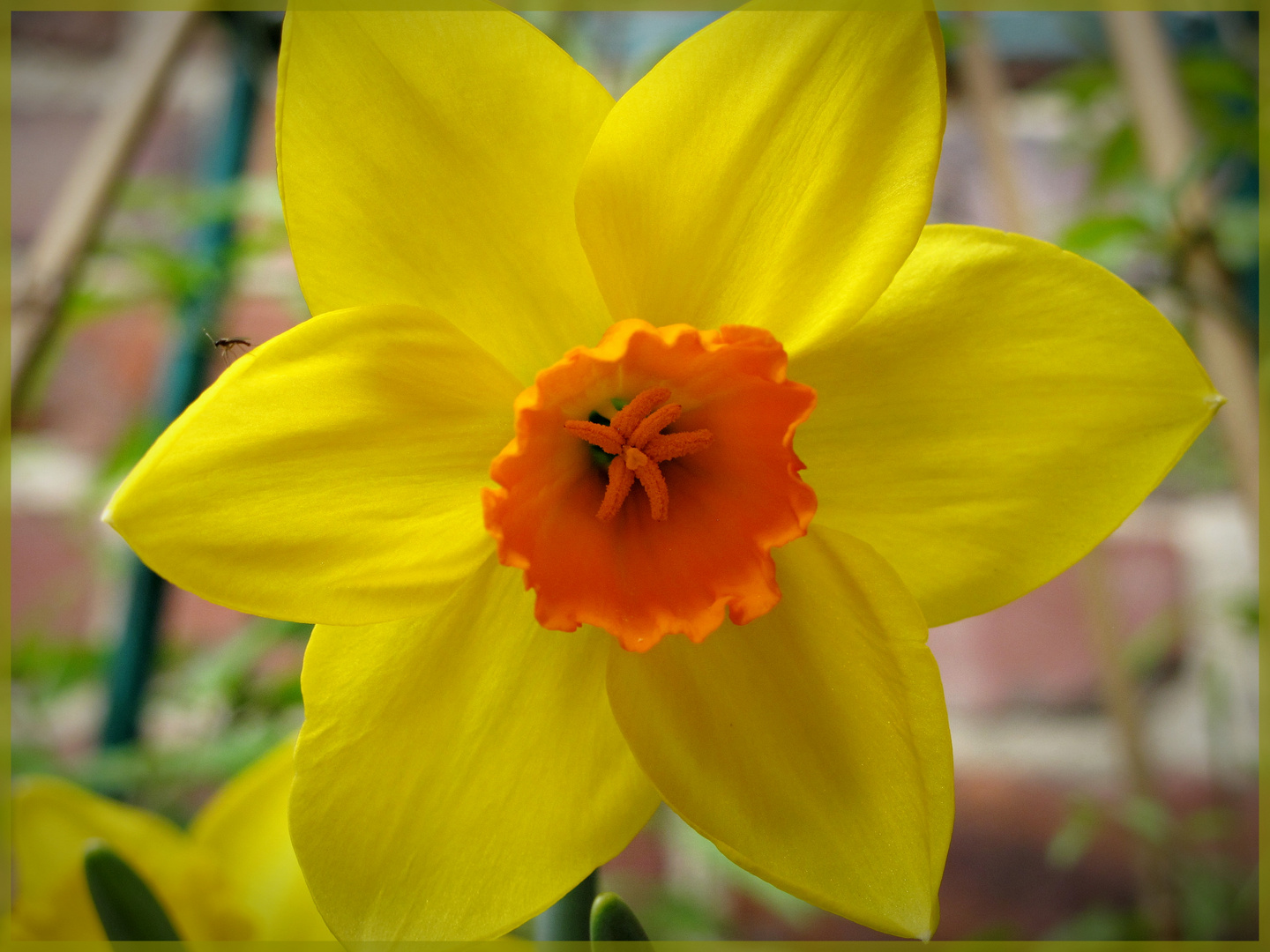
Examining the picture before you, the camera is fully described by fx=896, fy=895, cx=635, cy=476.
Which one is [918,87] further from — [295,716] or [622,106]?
[295,716]

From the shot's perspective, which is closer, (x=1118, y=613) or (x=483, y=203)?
(x=483, y=203)

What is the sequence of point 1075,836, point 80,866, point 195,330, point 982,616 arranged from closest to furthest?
1. point 80,866
2. point 195,330
3. point 1075,836
4. point 982,616

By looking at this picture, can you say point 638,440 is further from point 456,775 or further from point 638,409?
point 456,775

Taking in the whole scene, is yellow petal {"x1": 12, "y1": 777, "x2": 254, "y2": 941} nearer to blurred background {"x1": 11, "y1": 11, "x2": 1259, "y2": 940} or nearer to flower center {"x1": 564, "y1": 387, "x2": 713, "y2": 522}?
flower center {"x1": 564, "y1": 387, "x2": 713, "y2": 522}

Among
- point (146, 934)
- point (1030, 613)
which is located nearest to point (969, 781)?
point (1030, 613)

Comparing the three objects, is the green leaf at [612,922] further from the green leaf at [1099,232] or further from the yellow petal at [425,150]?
the green leaf at [1099,232]

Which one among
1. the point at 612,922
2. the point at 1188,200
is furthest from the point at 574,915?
the point at 1188,200
